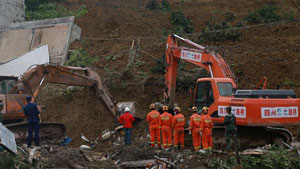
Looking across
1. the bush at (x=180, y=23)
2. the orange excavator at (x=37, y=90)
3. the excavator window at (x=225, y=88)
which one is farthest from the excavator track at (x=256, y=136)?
the bush at (x=180, y=23)

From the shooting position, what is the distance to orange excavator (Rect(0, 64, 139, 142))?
14.0m

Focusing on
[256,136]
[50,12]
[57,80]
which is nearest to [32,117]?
[57,80]

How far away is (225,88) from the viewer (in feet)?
41.8

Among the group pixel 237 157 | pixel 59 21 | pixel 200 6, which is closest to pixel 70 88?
pixel 59 21

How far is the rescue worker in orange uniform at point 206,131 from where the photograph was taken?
39.1 feet

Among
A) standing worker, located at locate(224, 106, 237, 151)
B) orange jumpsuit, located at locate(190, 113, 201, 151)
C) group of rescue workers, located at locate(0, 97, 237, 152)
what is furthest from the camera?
orange jumpsuit, located at locate(190, 113, 201, 151)

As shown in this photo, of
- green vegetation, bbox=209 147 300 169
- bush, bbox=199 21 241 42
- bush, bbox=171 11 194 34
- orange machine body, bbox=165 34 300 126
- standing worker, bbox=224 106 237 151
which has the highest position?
bush, bbox=171 11 194 34

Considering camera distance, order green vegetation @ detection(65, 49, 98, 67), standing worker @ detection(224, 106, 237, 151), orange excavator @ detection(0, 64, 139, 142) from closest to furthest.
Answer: standing worker @ detection(224, 106, 237, 151) < orange excavator @ detection(0, 64, 139, 142) < green vegetation @ detection(65, 49, 98, 67)

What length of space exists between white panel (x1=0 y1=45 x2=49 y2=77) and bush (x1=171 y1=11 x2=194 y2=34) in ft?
25.9

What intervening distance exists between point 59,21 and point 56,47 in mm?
2062

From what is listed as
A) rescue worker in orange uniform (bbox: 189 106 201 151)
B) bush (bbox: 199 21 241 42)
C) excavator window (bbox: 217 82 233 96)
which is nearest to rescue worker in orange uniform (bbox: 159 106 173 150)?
rescue worker in orange uniform (bbox: 189 106 201 151)

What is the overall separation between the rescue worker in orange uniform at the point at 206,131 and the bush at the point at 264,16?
50.2ft

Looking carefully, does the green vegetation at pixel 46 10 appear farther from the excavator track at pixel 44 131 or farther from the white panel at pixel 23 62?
the excavator track at pixel 44 131

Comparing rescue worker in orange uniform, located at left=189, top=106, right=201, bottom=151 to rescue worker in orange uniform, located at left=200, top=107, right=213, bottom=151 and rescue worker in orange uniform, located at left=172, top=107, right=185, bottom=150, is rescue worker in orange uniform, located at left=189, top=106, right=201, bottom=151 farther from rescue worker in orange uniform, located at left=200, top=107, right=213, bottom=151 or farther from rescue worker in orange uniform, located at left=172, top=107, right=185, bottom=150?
rescue worker in orange uniform, located at left=172, top=107, right=185, bottom=150
